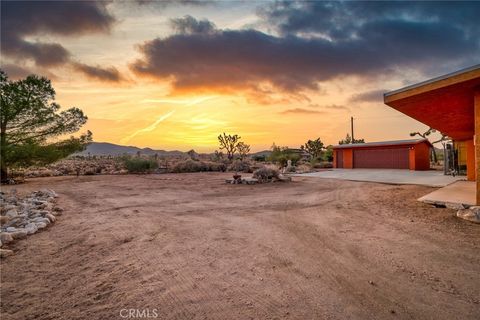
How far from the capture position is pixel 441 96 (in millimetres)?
6730

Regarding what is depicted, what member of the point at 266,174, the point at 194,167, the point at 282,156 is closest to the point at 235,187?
the point at 266,174

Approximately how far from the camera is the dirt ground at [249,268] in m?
2.49

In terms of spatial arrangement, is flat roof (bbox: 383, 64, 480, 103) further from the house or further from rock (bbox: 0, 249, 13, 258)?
rock (bbox: 0, 249, 13, 258)

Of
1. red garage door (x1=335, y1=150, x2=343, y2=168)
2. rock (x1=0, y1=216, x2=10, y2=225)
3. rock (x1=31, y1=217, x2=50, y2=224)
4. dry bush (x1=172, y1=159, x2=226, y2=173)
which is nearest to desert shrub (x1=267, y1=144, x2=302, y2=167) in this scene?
red garage door (x1=335, y1=150, x2=343, y2=168)

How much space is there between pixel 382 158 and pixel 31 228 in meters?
28.7

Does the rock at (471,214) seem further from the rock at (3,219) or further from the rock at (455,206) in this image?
the rock at (3,219)

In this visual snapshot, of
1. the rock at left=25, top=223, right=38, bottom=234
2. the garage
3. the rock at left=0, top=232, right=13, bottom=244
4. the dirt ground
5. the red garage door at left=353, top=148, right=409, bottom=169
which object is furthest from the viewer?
the red garage door at left=353, top=148, right=409, bottom=169

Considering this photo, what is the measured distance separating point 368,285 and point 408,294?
40cm

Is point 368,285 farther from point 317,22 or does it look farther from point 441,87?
point 317,22

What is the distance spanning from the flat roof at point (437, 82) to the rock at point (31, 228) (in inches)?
378

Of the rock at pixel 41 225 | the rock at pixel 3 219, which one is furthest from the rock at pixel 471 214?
the rock at pixel 3 219

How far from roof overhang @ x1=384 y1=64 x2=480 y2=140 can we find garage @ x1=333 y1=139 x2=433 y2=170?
1617 cm

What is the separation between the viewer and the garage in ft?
76.7

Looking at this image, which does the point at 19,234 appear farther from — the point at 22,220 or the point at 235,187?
the point at 235,187
